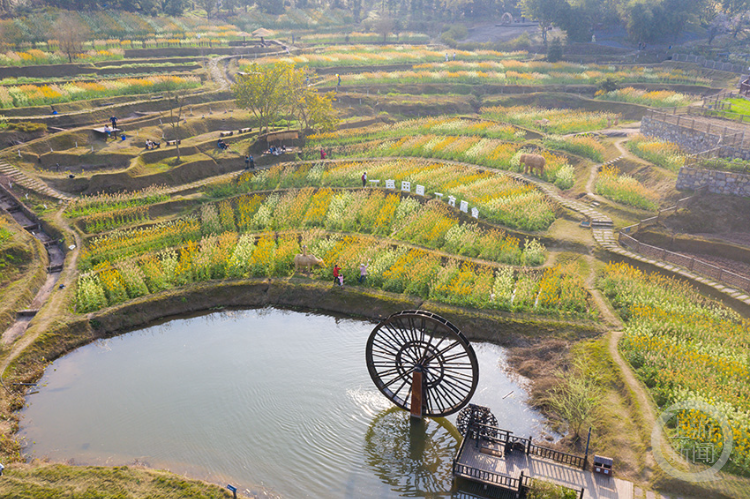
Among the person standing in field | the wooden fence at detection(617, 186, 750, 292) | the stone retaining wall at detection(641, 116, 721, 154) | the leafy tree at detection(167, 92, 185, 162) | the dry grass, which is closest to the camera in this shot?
the dry grass

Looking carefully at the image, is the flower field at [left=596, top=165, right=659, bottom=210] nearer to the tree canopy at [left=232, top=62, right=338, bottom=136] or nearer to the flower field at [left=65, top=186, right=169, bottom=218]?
the tree canopy at [left=232, top=62, right=338, bottom=136]

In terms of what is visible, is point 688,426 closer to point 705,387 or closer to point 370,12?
point 705,387

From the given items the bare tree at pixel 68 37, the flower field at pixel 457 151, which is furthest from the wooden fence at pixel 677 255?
the bare tree at pixel 68 37

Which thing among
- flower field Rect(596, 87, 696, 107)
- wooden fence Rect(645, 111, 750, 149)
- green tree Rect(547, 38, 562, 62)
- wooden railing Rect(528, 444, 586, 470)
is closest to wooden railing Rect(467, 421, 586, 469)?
wooden railing Rect(528, 444, 586, 470)

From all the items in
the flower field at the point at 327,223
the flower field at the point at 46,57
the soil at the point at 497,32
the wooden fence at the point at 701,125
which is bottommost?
the flower field at the point at 327,223

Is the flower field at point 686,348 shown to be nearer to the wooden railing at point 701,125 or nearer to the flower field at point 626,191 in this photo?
the flower field at point 626,191

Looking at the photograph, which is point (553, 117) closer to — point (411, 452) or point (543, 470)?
point (411, 452)
